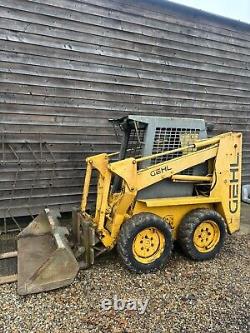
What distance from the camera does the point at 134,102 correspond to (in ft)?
18.1

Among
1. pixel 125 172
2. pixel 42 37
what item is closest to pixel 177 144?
pixel 125 172

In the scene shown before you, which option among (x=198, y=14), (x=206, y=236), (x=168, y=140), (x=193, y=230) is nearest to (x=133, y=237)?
(x=193, y=230)

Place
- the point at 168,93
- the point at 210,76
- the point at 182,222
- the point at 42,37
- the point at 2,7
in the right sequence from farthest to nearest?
the point at 210,76 → the point at 168,93 → the point at 42,37 → the point at 2,7 → the point at 182,222

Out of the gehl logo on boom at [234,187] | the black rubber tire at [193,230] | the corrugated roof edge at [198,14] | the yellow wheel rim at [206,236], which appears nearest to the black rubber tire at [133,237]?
the black rubber tire at [193,230]

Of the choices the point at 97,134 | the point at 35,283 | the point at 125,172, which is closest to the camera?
the point at 35,283

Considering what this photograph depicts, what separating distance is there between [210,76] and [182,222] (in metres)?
3.65

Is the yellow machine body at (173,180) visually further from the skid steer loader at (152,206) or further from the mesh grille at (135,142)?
the mesh grille at (135,142)

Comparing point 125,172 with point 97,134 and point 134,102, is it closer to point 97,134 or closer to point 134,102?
point 97,134

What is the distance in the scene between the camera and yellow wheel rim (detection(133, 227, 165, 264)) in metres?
3.44

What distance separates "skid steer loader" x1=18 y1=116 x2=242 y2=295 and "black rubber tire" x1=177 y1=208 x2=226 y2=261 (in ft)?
0.04

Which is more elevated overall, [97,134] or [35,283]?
[97,134]

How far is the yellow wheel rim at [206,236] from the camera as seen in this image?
3771 millimetres

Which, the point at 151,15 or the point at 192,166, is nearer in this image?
the point at 192,166

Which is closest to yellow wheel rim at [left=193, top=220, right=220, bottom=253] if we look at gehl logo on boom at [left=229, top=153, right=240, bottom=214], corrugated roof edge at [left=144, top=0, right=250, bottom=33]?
gehl logo on boom at [left=229, top=153, right=240, bottom=214]
